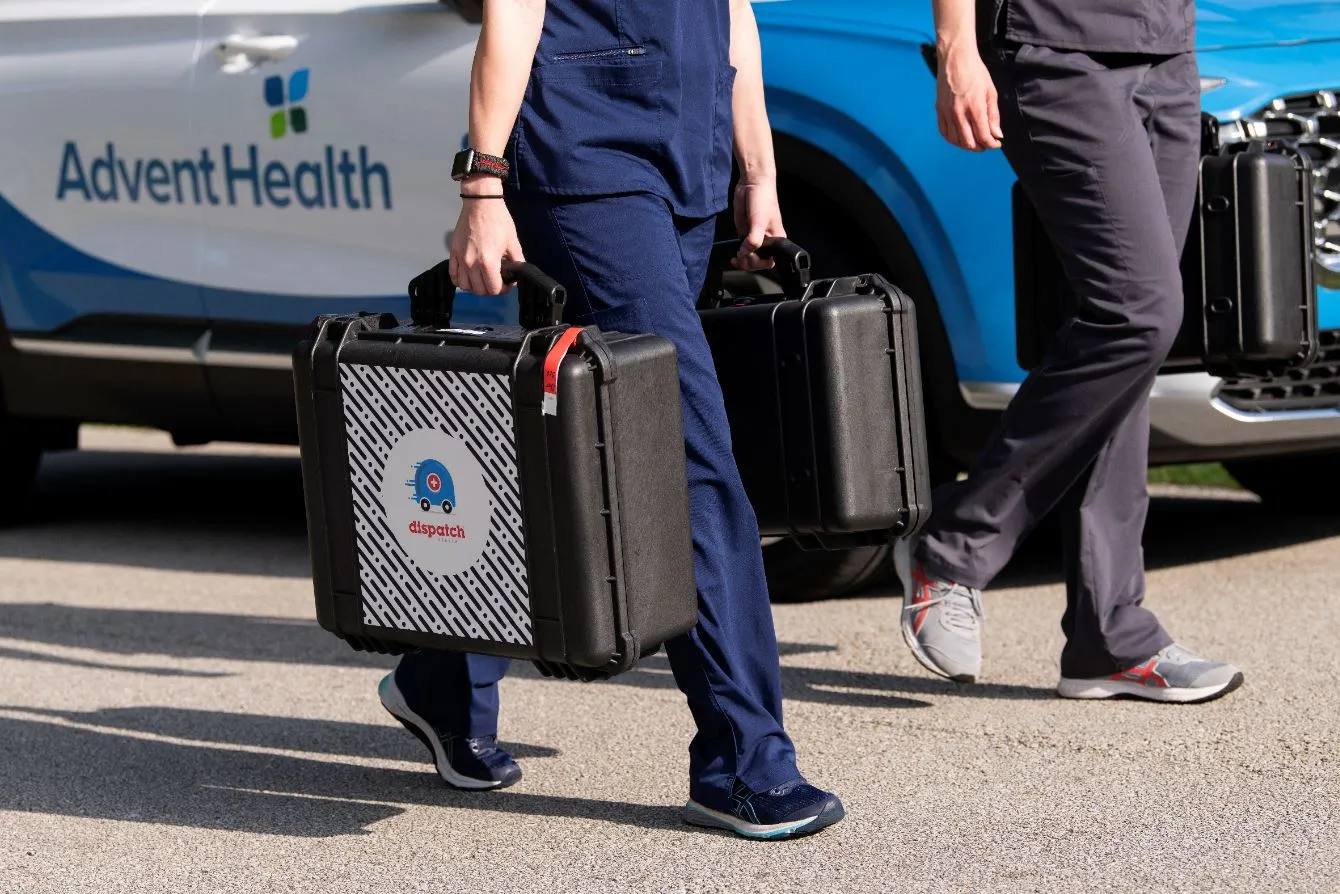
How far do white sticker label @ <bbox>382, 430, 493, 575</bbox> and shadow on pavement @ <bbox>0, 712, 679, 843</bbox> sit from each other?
49 cm

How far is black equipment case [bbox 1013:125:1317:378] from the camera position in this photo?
12.4ft

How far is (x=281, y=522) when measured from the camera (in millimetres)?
6305

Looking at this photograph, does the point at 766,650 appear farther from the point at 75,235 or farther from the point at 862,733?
the point at 75,235

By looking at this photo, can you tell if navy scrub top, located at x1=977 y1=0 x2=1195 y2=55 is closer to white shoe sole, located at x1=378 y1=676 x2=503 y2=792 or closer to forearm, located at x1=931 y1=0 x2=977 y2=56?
forearm, located at x1=931 y1=0 x2=977 y2=56

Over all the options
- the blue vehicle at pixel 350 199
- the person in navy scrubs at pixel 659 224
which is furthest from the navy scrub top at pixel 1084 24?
the person in navy scrubs at pixel 659 224

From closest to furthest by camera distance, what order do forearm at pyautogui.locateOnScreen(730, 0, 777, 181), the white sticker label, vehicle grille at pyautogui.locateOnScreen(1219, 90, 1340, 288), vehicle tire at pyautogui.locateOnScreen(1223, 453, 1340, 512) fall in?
the white sticker label → forearm at pyautogui.locateOnScreen(730, 0, 777, 181) → vehicle grille at pyautogui.locateOnScreen(1219, 90, 1340, 288) → vehicle tire at pyautogui.locateOnScreen(1223, 453, 1340, 512)

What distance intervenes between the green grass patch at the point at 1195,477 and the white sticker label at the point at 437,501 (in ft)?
12.4

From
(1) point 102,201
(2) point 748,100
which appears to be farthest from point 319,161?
(2) point 748,100

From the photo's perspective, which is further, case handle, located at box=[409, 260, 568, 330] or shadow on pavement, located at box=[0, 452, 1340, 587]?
shadow on pavement, located at box=[0, 452, 1340, 587]

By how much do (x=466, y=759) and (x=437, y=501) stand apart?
0.62 meters

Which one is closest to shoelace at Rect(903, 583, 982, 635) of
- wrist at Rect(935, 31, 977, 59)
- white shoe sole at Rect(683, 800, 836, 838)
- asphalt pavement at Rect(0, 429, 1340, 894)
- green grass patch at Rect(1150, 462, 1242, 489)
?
asphalt pavement at Rect(0, 429, 1340, 894)

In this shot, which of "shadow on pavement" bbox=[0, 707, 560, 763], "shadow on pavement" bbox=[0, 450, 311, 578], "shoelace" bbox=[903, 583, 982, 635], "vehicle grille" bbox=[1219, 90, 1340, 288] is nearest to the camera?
"shadow on pavement" bbox=[0, 707, 560, 763]

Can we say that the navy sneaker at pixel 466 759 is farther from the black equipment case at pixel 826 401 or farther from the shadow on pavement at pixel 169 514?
the shadow on pavement at pixel 169 514

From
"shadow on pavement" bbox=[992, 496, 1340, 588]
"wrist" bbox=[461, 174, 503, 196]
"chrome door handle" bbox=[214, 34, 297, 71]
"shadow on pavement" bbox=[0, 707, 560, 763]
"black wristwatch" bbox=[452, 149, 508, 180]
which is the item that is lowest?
"shadow on pavement" bbox=[992, 496, 1340, 588]
